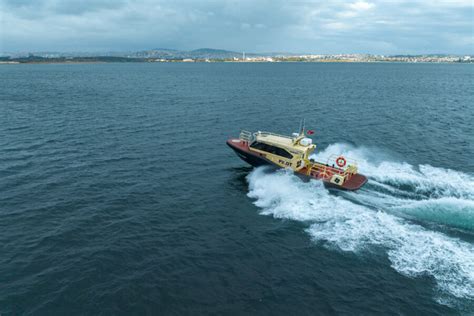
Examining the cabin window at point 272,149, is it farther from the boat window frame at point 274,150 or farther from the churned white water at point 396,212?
the churned white water at point 396,212

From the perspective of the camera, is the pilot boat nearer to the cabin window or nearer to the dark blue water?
the cabin window

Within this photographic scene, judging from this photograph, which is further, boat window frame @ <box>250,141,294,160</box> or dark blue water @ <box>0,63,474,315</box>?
boat window frame @ <box>250,141,294,160</box>

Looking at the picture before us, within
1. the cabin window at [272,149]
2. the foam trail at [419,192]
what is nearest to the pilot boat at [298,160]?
the cabin window at [272,149]

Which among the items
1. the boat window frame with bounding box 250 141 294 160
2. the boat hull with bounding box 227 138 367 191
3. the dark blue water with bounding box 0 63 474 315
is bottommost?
the dark blue water with bounding box 0 63 474 315

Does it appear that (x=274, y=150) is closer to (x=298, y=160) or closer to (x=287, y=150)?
(x=287, y=150)

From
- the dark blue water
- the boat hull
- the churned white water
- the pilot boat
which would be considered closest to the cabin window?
the pilot boat

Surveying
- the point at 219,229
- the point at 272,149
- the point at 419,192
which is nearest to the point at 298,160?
the point at 272,149
